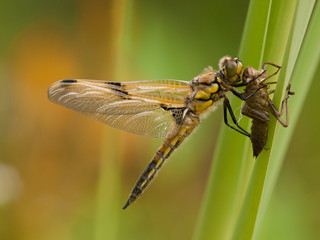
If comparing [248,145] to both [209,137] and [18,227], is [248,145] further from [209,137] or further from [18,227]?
[18,227]

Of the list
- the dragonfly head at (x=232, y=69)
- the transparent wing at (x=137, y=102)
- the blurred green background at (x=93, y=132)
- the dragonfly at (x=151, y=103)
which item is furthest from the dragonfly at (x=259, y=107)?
the blurred green background at (x=93, y=132)

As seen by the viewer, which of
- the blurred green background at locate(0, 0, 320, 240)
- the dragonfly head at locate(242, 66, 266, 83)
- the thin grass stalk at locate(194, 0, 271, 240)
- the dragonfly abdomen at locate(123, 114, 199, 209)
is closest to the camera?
the thin grass stalk at locate(194, 0, 271, 240)

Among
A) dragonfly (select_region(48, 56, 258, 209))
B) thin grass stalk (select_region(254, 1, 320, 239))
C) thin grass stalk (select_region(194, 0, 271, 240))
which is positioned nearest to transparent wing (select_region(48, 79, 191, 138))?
dragonfly (select_region(48, 56, 258, 209))

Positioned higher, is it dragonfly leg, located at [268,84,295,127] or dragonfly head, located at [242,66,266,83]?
dragonfly head, located at [242,66,266,83]

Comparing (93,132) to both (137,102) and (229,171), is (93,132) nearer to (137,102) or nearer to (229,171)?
(137,102)

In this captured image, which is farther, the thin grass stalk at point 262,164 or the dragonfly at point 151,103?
the dragonfly at point 151,103

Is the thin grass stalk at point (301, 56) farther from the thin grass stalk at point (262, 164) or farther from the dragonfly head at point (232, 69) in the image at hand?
the dragonfly head at point (232, 69)

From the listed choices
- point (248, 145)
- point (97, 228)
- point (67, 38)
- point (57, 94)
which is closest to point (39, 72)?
point (67, 38)

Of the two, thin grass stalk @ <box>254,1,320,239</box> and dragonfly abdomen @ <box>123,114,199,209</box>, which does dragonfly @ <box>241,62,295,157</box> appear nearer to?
thin grass stalk @ <box>254,1,320,239</box>
